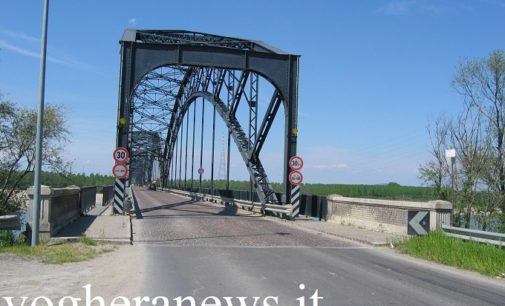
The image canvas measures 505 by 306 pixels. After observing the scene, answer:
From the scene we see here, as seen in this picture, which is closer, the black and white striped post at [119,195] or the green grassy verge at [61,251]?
the green grassy verge at [61,251]

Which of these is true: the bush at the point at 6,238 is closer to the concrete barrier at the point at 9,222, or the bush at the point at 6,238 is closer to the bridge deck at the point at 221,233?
the concrete barrier at the point at 9,222

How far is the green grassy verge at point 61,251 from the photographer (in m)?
11.7

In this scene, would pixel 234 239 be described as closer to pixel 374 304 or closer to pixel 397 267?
pixel 397 267

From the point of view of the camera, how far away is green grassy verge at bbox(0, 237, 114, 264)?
459 inches

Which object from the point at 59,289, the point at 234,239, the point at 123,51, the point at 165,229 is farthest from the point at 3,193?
the point at 59,289

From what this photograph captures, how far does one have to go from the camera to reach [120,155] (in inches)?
878

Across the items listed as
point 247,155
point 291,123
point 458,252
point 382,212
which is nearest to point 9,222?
point 458,252

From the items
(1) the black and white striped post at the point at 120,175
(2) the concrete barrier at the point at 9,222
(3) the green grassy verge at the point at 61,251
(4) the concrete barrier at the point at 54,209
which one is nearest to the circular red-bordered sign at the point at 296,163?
(1) the black and white striped post at the point at 120,175

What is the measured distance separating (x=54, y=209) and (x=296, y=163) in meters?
11.5

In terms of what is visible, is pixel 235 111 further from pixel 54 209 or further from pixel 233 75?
pixel 54 209

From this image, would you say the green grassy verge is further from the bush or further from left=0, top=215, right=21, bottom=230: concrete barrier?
Answer: left=0, top=215, right=21, bottom=230: concrete barrier

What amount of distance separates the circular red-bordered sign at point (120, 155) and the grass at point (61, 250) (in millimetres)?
8468

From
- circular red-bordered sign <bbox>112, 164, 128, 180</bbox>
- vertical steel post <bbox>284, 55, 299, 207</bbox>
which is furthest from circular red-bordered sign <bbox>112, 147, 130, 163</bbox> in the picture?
vertical steel post <bbox>284, 55, 299, 207</bbox>

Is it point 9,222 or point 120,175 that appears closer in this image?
point 9,222
